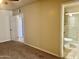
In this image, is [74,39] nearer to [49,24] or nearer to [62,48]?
[62,48]

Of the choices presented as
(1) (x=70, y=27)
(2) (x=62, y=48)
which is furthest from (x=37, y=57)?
(1) (x=70, y=27)

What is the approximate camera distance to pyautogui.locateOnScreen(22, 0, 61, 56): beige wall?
3.97 meters

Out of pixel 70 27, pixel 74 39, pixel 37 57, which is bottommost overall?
pixel 37 57

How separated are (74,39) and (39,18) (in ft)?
6.50

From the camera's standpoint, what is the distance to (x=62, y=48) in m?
3.87

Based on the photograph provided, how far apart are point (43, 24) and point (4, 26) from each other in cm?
346

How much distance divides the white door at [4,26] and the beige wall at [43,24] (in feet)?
5.36

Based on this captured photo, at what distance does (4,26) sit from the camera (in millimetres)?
6766

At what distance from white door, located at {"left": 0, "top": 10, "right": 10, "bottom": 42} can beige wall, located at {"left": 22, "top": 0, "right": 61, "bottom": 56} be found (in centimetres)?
163

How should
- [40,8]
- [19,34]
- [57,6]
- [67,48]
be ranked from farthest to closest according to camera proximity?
[19,34] → [40,8] → [67,48] → [57,6]

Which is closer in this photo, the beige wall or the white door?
the beige wall

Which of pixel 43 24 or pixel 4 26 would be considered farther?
pixel 4 26

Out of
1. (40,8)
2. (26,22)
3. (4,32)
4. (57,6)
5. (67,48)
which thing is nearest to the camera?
(57,6)

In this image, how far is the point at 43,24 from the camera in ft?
15.1
